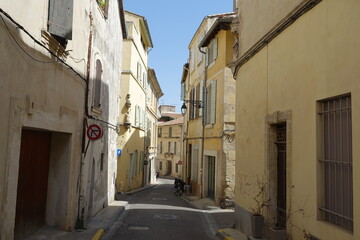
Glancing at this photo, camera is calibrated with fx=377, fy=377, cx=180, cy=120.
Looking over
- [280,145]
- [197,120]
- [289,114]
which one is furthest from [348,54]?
[197,120]

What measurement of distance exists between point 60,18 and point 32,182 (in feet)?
10.8

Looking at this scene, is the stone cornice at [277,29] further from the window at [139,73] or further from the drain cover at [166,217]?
the window at [139,73]

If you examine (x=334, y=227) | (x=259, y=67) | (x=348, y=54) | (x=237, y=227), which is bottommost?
(x=237, y=227)

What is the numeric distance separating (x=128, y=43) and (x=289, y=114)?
1588 centimetres

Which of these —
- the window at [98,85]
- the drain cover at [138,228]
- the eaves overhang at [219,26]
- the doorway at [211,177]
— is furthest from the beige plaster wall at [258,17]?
the doorway at [211,177]

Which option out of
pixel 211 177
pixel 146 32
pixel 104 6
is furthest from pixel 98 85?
pixel 146 32

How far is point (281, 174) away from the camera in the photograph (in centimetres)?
820

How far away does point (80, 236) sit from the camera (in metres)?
8.57

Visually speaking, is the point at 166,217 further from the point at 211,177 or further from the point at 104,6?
the point at 104,6

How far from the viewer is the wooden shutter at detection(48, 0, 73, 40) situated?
23.0ft

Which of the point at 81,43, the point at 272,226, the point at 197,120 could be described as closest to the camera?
the point at 272,226

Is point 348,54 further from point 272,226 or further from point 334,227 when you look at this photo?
point 272,226

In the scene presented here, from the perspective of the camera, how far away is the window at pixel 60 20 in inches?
276

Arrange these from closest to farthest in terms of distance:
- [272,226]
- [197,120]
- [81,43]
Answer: [272,226]
[81,43]
[197,120]
